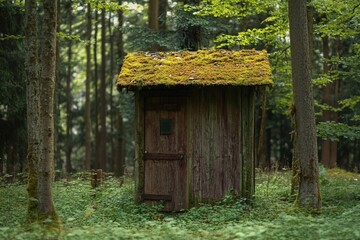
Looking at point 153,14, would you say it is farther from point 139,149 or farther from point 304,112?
point 304,112

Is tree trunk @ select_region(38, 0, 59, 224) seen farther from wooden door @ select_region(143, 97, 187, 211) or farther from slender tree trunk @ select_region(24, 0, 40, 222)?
wooden door @ select_region(143, 97, 187, 211)

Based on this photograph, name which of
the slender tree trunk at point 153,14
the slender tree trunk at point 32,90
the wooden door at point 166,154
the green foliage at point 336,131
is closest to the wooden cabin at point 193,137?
the wooden door at point 166,154

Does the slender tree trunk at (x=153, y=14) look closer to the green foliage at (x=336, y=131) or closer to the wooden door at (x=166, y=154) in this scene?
the wooden door at (x=166, y=154)

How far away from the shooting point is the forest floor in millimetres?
6836

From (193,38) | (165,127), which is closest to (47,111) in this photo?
(165,127)

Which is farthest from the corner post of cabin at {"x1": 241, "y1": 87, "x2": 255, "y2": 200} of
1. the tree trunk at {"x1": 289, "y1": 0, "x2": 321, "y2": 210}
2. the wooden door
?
the tree trunk at {"x1": 289, "y1": 0, "x2": 321, "y2": 210}

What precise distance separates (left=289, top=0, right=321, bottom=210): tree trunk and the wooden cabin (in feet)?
5.44

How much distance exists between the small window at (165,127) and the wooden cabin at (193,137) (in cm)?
3

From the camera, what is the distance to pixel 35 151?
30.1 feet

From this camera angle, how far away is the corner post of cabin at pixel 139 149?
11648mm

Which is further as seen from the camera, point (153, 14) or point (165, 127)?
point (153, 14)

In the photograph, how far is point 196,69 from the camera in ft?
37.8

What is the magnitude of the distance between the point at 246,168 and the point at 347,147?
2095cm

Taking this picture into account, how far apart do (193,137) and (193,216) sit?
7.13 feet
